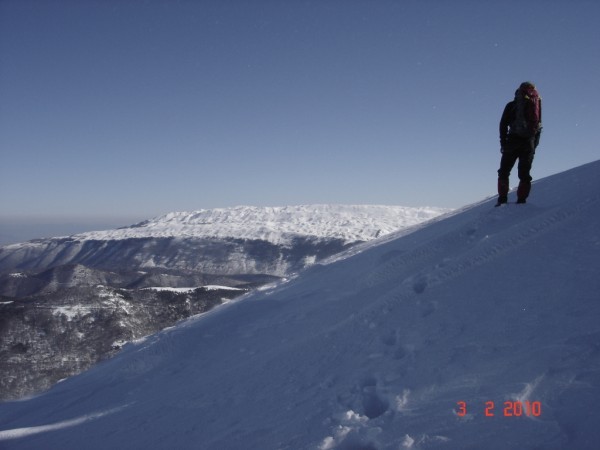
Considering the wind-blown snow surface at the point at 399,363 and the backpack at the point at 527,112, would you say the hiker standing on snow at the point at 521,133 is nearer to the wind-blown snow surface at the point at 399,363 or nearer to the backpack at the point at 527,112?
the backpack at the point at 527,112

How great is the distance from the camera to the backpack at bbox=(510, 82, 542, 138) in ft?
31.8

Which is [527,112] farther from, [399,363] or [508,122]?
[399,363]

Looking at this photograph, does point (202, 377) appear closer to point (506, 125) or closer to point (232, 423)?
point (232, 423)

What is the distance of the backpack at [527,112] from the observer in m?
9.68

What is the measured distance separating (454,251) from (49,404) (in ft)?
38.4

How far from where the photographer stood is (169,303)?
75.9 m

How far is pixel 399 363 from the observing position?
5605 millimetres
